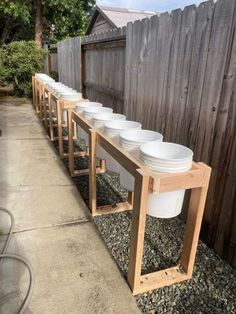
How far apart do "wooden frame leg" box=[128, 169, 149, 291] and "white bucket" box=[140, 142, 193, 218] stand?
131 mm

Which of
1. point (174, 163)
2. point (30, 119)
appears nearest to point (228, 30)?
point (174, 163)

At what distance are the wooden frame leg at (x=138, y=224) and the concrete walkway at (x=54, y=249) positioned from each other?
148 mm

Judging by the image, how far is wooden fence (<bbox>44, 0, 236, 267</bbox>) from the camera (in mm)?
2094

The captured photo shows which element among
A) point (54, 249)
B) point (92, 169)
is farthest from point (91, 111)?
point (54, 249)

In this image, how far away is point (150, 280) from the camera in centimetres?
202

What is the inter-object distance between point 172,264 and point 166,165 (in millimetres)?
1021

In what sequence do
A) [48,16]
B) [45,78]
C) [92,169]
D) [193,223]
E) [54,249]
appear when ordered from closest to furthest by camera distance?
[193,223] → [54,249] → [92,169] → [45,78] → [48,16]

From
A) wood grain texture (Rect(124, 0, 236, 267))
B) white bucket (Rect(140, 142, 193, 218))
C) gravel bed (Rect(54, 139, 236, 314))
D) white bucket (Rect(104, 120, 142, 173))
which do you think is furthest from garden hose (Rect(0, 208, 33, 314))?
wood grain texture (Rect(124, 0, 236, 267))

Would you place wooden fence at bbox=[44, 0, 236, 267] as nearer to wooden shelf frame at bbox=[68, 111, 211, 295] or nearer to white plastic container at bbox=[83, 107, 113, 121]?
wooden shelf frame at bbox=[68, 111, 211, 295]

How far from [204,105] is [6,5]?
12.2 metres

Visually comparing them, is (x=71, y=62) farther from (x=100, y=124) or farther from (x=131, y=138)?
(x=131, y=138)

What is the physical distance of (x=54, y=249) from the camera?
2.36 metres

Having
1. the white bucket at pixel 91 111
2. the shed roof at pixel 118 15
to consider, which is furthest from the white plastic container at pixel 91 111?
the shed roof at pixel 118 15

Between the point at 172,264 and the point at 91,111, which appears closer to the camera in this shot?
the point at 172,264
